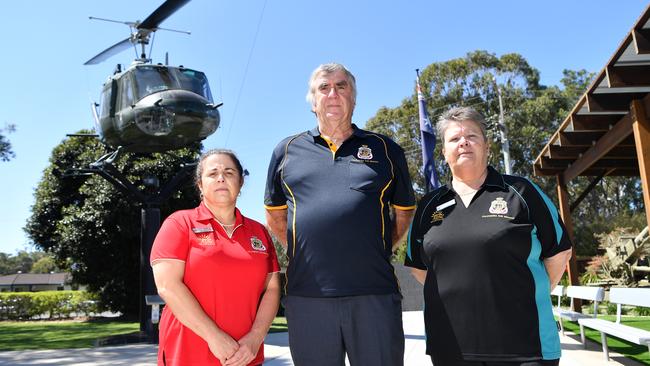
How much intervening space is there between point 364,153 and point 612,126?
23.2ft

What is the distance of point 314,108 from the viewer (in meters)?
2.78

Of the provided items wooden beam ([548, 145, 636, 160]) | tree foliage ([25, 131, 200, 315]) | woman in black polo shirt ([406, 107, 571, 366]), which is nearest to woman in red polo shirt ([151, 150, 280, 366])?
woman in black polo shirt ([406, 107, 571, 366])

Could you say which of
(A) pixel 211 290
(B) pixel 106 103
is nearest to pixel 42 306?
(B) pixel 106 103

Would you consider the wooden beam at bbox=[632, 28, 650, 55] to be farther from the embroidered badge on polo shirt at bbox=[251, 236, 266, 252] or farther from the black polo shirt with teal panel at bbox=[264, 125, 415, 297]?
the embroidered badge on polo shirt at bbox=[251, 236, 266, 252]

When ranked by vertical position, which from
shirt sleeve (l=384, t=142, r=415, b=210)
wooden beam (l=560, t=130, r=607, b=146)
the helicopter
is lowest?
shirt sleeve (l=384, t=142, r=415, b=210)

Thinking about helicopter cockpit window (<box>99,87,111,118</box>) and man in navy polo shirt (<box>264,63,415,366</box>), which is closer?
man in navy polo shirt (<box>264,63,415,366</box>)

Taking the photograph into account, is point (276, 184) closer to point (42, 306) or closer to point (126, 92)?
point (126, 92)

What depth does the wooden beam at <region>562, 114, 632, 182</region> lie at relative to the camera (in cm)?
757

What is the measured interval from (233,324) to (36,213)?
2232 centimetres

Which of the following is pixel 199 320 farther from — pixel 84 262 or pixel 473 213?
pixel 84 262

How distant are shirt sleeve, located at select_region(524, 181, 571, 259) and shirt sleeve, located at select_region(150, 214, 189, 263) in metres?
1.58

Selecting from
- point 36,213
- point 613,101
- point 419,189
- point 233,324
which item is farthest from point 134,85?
point 419,189

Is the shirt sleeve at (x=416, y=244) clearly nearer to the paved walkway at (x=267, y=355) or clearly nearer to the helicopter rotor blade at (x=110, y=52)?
the paved walkway at (x=267, y=355)

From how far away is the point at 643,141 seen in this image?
6.36 meters
